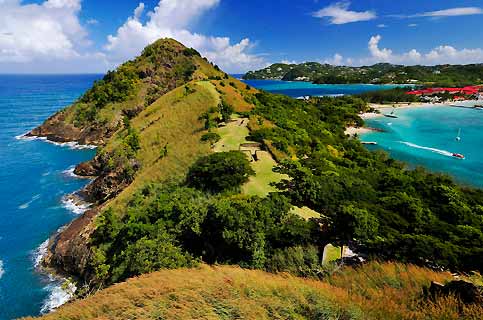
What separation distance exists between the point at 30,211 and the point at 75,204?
4.32m

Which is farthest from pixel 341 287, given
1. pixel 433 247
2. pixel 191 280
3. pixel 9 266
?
pixel 9 266

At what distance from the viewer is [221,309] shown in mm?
6902

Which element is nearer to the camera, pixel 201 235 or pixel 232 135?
pixel 201 235

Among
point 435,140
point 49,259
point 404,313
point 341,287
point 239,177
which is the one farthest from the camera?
point 435,140

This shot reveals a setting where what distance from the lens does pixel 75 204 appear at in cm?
3538

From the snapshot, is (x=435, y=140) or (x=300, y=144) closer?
(x=300, y=144)

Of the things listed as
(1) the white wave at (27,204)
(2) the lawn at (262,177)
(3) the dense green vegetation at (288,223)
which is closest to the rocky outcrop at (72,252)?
(3) the dense green vegetation at (288,223)

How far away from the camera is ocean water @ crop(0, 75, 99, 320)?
21500 millimetres

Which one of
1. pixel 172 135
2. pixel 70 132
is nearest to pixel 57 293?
pixel 172 135

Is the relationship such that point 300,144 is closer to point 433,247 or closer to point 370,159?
point 370,159

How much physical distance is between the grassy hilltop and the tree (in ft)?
0.35

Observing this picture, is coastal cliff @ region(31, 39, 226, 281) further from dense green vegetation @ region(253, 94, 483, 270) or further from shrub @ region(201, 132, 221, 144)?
dense green vegetation @ region(253, 94, 483, 270)

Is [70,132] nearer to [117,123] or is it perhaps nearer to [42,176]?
[117,123]

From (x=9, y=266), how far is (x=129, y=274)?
14486mm
